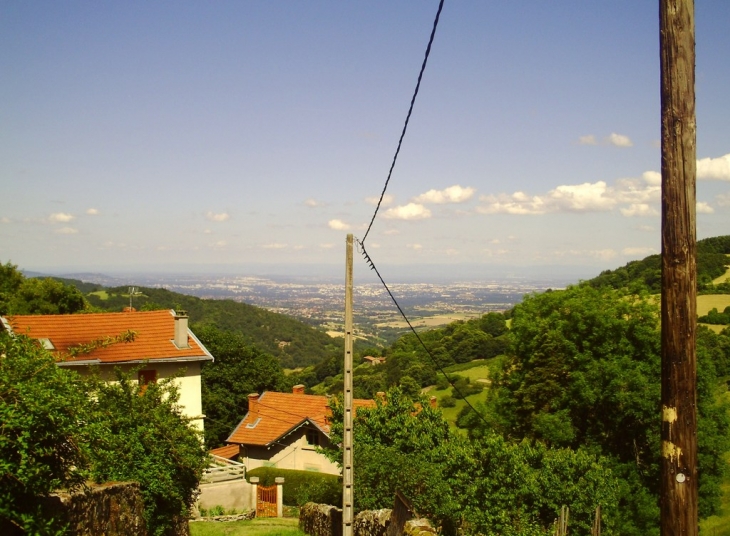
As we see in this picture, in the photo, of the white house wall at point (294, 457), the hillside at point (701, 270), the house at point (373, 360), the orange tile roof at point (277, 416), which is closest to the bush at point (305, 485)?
the white house wall at point (294, 457)

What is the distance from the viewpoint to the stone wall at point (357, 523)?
1087 centimetres

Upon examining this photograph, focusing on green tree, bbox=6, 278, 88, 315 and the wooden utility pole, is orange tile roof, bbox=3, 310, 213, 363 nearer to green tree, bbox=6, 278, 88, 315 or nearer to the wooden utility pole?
green tree, bbox=6, 278, 88, 315

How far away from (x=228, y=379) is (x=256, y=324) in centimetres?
5521

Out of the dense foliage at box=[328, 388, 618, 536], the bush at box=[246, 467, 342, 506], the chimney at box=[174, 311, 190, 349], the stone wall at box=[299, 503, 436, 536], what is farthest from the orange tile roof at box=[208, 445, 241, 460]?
the dense foliage at box=[328, 388, 618, 536]

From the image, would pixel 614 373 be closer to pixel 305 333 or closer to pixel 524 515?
pixel 524 515

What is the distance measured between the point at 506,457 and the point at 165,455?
8.09 m

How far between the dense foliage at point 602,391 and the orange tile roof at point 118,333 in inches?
532

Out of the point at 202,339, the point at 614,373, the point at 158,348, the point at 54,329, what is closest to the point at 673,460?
the point at 614,373

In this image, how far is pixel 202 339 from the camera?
47500 millimetres

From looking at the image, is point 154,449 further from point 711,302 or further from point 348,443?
point 711,302

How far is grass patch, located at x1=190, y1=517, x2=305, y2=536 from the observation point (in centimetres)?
1633

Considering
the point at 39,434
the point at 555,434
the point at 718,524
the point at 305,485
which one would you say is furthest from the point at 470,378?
the point at 39,434

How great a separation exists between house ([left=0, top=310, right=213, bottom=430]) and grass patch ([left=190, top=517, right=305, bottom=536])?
657cm

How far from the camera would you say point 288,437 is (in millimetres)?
35938
